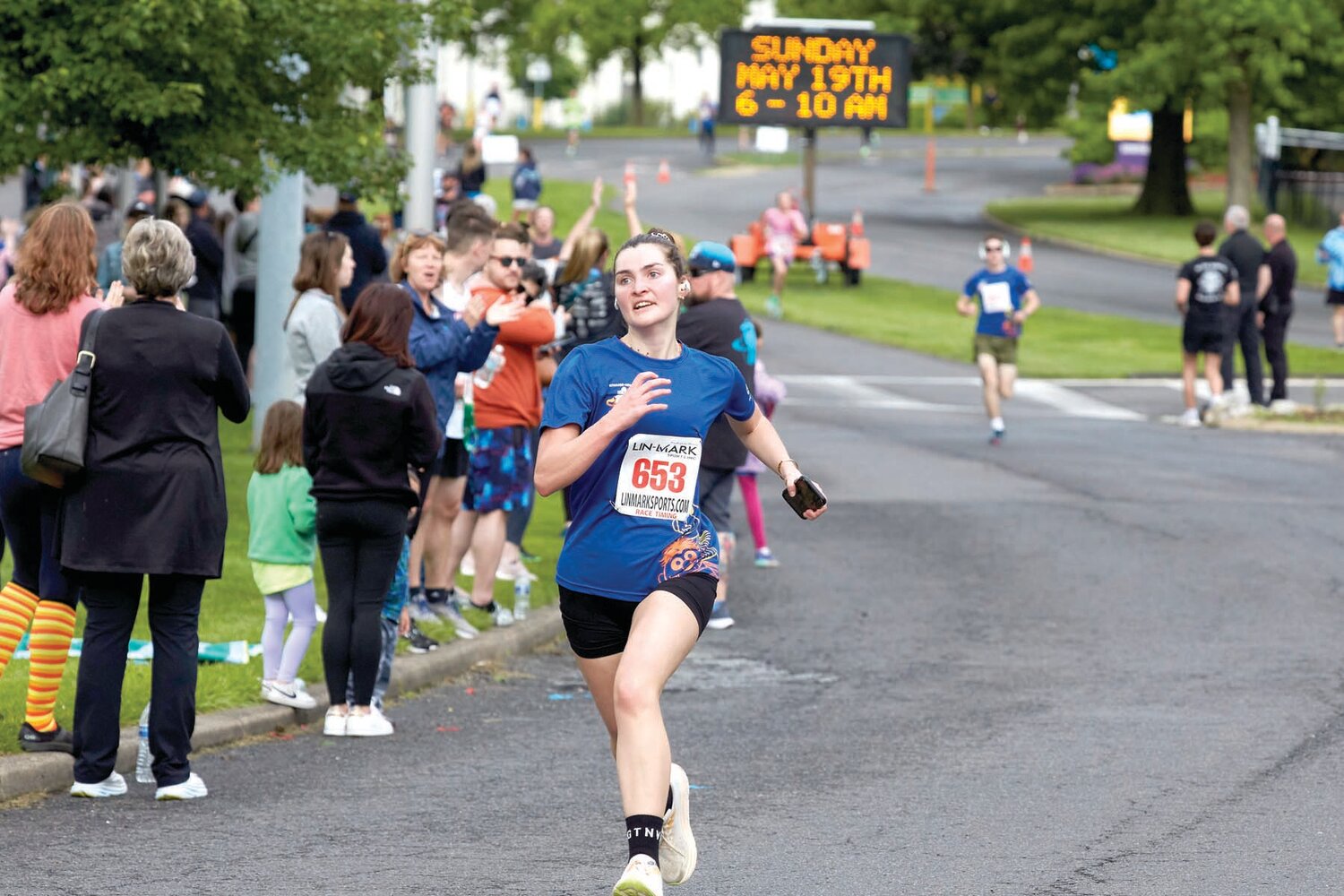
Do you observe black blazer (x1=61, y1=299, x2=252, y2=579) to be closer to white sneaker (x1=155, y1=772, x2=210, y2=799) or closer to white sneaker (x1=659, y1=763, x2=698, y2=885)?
white sneaker (x1=155, y1=772, x2=210, y2=799)

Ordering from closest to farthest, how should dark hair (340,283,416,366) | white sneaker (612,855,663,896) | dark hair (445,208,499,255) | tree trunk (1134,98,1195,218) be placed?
white sneaker (612,855,663,896)
dark hair (340,283,416,366)
dark hair (445,208,499,255)
tree trunk (1134,98,1195,218)

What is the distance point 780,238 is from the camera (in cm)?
3353

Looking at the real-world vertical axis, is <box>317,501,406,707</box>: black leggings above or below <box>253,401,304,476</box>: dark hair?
below

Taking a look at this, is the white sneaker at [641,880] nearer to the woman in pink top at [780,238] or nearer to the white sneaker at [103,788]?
the white sneaker at [103,788]

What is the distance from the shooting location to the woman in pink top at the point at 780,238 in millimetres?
32781

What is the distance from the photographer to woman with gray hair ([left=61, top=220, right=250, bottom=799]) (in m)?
6.83

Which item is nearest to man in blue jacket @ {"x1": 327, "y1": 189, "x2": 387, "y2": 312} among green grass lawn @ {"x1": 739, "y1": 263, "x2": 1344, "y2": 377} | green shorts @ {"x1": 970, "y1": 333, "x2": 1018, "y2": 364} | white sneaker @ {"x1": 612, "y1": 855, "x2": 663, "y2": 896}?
green shorts @ {"x1": 970, "y1": 333, "x2": 1018, "y2": 364}

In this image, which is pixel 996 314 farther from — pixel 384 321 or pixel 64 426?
pixel 64 426

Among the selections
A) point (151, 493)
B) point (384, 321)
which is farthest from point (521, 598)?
point (151, 493)

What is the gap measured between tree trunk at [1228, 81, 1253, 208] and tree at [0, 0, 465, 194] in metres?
31.6

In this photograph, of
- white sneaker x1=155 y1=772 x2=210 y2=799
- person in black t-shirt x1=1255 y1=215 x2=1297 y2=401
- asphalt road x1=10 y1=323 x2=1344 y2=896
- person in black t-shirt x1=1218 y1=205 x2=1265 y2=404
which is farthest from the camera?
person in black t-shirt x1=1255 y1=215 x2=1297 y2=401

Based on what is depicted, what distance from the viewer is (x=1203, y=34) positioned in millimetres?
42188

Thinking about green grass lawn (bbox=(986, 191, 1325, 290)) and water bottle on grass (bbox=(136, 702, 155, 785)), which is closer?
water bottle on grass (bbox=(136, 702, 155, 785))

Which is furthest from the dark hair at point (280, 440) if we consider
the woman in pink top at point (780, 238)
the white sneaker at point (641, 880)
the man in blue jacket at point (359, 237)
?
the woman in pink top at point (780, 238)
